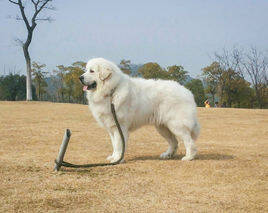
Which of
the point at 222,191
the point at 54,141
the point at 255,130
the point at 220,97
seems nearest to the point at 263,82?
the point at 220,97

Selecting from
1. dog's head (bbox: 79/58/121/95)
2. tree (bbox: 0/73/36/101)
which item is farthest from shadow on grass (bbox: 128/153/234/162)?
tree (bbox: 0/73/36/101)

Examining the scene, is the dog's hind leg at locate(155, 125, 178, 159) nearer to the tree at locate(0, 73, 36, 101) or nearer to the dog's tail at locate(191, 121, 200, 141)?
the dog's tail at locate(191, 121, 200, 141)

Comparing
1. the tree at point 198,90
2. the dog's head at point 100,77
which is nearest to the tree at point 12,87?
the tree at point 198,90

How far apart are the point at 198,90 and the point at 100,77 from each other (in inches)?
1956

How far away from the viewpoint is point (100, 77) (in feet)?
22.3

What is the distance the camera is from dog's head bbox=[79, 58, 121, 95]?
6.77 m

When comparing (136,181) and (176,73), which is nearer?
(136,181)

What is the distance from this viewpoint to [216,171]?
240 inches

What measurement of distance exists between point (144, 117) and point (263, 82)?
40663mm

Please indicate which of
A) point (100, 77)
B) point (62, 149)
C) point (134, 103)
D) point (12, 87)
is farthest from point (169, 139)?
point (12, 87)

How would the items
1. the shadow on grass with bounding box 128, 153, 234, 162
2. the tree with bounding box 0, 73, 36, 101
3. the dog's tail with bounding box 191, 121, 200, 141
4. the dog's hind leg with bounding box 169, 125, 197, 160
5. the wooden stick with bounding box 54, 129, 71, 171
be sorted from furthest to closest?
the tree with bounding box 0, 73, 36, 101 < the shadow on grass with bounding box 128, 153, 234, 162 < the dog's tail with bounding box 191, 121, 200, 141 < the dog's hind leg with bounding box 169, 125, 197, 160 < the wooden stick with bounding box 54, 129, 71, 171

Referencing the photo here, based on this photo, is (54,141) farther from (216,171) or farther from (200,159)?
(216,171)

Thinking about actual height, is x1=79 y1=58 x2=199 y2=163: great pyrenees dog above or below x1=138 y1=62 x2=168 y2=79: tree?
below

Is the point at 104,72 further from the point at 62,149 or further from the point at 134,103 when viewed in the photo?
the point at 62,149
